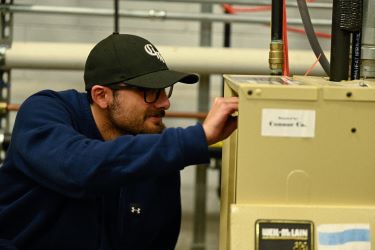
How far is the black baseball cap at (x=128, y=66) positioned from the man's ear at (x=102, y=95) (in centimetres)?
1

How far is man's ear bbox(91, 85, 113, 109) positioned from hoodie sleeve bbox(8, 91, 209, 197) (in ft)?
0.50

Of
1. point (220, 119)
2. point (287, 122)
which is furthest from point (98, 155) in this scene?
point (287, 122)

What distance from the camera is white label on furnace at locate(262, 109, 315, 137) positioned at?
81 centimetres

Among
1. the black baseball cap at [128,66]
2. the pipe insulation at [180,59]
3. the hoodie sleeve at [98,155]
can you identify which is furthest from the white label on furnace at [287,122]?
the pipe insulation at [180,59]

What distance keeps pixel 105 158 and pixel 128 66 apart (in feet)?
0.98

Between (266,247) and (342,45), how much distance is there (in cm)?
37

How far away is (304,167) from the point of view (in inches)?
32.8

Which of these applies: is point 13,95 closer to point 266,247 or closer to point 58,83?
point 58,83

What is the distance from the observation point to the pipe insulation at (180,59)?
1701 millimetres

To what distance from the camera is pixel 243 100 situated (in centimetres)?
81

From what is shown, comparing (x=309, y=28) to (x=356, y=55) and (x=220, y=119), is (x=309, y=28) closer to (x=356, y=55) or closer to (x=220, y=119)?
(x=356, y=55)

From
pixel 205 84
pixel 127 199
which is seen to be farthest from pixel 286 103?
pixel 205 84

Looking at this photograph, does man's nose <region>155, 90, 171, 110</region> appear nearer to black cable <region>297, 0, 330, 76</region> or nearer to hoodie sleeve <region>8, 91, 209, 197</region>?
hoodie sleeve <region>8, 91, 209, 197</region>

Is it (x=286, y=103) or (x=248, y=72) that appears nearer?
(x=286, y=103)
